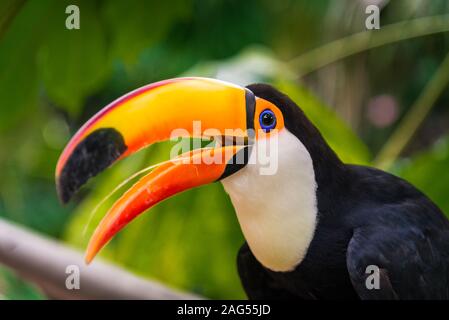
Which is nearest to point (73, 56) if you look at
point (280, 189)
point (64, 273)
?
point (64, 273)

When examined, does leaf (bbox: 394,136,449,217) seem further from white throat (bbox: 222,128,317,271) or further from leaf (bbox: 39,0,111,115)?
leaf (bbox: 39,0,111,115)

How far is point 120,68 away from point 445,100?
858mm

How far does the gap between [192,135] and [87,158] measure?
0.17 metres

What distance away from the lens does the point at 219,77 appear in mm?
1633

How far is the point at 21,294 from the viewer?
155 centimetres

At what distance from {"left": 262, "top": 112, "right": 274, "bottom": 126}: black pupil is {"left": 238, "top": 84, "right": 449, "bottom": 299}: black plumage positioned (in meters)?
0.02

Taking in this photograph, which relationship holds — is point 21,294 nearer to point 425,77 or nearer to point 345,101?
point 345,101

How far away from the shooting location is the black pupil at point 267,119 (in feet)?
4.12

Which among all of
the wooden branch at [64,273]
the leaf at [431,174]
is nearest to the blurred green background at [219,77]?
the leaf at [431,174]

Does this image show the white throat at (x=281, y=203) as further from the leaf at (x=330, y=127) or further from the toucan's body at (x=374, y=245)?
the leaf at (x=330, y=127)

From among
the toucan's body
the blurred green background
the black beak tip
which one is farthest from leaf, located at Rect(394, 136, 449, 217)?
the black beak tip

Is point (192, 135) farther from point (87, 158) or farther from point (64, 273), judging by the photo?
point (64, 273)
